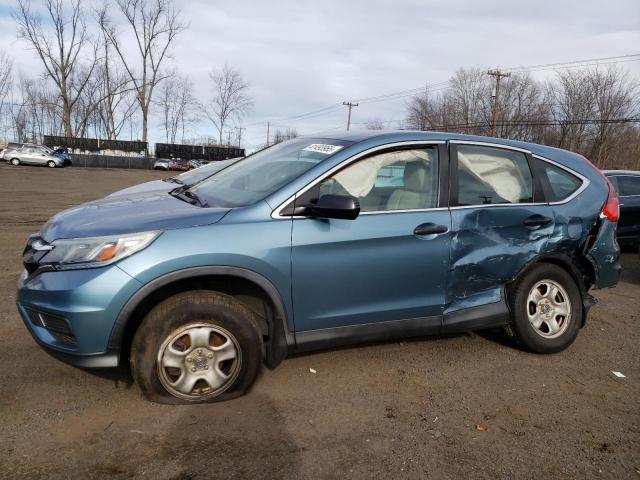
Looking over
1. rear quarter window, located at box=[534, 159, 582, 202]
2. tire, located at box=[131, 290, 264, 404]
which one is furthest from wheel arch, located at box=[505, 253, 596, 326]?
tire, located at box=[131, 290, 264, 404]

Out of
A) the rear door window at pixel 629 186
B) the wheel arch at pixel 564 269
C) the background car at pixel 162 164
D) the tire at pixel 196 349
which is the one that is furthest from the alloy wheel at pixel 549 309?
the background car at pixel 162 164

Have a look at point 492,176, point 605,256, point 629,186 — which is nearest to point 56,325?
point 492,176

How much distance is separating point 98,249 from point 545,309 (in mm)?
3406

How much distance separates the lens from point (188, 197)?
11.8 ft

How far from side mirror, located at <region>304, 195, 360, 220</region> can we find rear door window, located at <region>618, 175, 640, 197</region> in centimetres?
762

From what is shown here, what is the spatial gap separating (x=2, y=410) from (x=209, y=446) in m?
1.30

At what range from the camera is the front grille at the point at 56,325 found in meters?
2.76

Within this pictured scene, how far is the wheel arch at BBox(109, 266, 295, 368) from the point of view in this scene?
9.16 ft

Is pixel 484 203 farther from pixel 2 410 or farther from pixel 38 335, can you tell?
pixel 2 410

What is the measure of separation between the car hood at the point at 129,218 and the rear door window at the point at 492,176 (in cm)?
183

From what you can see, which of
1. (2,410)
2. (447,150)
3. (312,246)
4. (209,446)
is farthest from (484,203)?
(2,410)

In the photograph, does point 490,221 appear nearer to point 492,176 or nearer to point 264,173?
point 492,176

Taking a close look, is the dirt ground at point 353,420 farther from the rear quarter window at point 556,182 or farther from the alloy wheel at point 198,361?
the rear quarter window at point 556,182

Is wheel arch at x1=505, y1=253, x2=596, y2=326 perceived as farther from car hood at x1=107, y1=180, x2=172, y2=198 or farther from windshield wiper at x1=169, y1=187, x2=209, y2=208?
car hood at x1=107, y1=180, x2=172, y2=198
